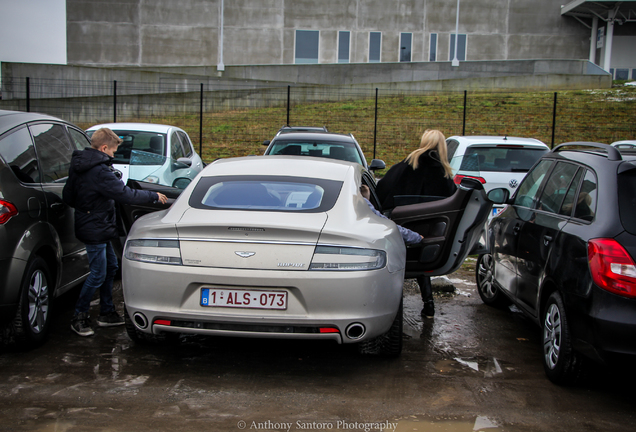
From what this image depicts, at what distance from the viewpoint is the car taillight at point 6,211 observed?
403 centimetres

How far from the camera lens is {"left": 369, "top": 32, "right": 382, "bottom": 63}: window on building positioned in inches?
1341

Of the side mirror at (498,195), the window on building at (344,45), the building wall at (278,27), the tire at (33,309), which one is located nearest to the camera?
the tire at (33,309)

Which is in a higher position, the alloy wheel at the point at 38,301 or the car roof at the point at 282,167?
the car roof at the point at 282,167

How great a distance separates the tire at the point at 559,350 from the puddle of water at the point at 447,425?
2.58 ft

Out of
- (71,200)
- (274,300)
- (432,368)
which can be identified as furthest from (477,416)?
(71,200)

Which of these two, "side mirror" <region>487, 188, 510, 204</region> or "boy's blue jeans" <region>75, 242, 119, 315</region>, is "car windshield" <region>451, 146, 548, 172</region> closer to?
"side mirror" <region>487, 188, 510, 204</region>

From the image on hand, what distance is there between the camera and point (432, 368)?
14.1 ft

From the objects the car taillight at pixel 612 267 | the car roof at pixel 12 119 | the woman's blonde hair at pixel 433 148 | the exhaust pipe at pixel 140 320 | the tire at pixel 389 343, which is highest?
the car roof at pixel 12 119

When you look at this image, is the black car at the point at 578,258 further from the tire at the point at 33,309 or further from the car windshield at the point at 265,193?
the tire at the point at 33,309

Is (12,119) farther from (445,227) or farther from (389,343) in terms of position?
(445,227)

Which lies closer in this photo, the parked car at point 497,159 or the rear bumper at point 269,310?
the rear bumper at point 269,310

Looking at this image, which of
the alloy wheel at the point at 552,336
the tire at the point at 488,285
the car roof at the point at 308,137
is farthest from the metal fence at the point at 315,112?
the alloy wheel at the point at 552,336

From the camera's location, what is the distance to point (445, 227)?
16.7ft

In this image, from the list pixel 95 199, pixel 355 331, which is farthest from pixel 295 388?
pixel 95 199
